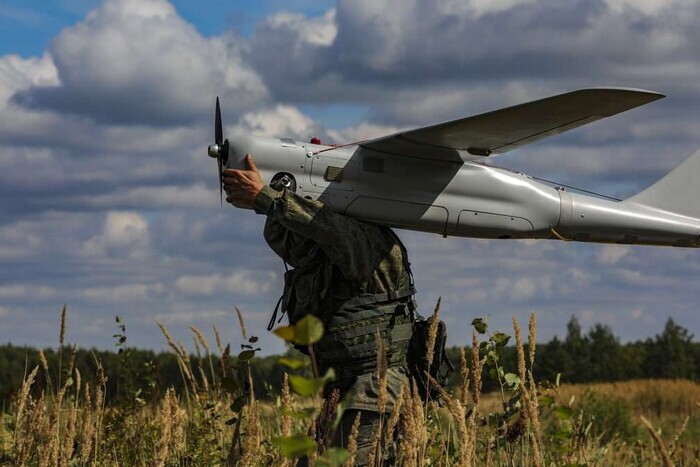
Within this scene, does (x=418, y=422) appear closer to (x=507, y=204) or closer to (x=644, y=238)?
(x=507, y=204)

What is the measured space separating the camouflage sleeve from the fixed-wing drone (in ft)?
1.12

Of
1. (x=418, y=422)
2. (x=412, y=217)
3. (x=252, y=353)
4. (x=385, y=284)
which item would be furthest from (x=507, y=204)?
(x=418, y=422)

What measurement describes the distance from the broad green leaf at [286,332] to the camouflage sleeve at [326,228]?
11.6 feet

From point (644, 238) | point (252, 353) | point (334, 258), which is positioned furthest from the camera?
point (644, 238)

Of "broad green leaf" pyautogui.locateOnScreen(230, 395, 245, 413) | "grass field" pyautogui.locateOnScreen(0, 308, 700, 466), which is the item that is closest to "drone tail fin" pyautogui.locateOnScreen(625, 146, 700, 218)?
"grass field" pyautogui.locateOnScreen(0, 308, 700, 466)

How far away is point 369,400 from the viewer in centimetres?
552

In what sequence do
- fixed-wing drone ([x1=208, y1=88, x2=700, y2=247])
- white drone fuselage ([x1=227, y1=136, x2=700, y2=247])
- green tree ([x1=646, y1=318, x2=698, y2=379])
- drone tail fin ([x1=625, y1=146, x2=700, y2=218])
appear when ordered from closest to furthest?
1. fixed-wing drone ([x1=208, y1=88, x2=700, y2=247])
2. white drone fuselage ([x1=227, y1=136, x2=700, y2=247])
3. drone tail fin ([x1=625, y1=146, x2=700, y2=218])
4. green tree ([x1=646, y1=318, x2=698, y2=379])

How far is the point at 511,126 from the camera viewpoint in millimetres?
5949

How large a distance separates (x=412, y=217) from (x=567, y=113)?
3.71 ft

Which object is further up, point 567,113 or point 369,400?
point 567,113

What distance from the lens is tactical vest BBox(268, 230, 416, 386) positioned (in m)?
5.59

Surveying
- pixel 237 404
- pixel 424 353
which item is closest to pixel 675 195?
pixel 424 353

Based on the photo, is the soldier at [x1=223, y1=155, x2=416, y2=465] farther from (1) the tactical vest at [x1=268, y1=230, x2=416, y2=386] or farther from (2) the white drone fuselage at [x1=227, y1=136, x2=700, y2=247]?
(2) the white drone fuselage at [x1=227, y1=136, x2=700, y2=247]

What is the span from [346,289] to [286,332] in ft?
12.4
